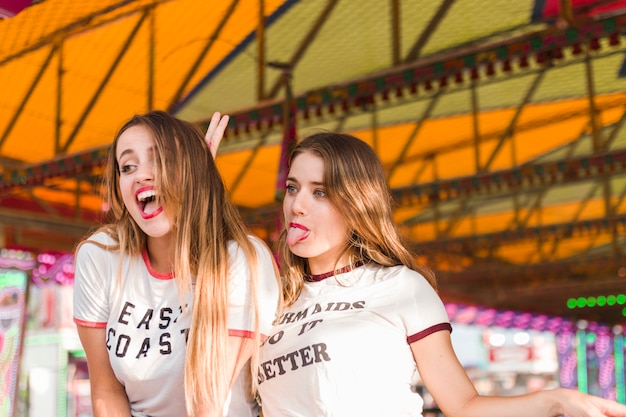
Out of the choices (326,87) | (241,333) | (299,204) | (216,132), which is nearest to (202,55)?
(326,87)

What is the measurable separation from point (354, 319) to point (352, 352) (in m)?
0.07

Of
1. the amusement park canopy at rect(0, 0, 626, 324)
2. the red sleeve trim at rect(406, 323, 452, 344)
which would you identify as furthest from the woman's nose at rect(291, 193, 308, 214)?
the amusement park canopy at rect(0, 0, 626, 324)

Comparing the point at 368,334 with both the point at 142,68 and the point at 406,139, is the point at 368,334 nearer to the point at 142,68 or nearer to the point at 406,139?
the point at 142,68

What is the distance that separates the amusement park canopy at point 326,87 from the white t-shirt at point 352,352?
1599mm

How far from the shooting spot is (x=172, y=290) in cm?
A: 158

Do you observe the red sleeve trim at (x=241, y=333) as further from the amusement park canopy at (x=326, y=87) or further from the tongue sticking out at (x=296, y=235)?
the amusement park canopy at (x=326, y=87)

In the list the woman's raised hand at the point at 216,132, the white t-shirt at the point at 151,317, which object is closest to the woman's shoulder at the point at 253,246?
the white t-shirt at the point at 151,317

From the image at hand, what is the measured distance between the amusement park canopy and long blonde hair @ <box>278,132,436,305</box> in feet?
4.75

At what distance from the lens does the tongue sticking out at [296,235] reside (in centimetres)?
172

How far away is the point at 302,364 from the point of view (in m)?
1.62

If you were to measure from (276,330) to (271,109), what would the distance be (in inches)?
116

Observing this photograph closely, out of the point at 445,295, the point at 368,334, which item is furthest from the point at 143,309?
the point at 445,295

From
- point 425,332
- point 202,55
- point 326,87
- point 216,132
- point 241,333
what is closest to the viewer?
point 241,333

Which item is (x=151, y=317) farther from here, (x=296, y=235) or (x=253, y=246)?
(x=296, y=235)
